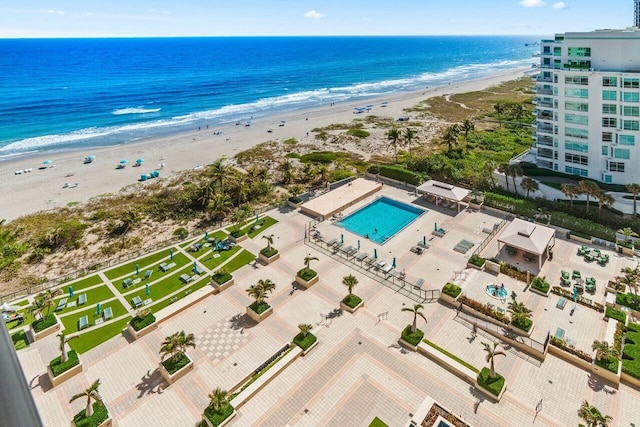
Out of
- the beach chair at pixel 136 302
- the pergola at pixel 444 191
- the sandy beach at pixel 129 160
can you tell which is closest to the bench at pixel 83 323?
the beach chair at pixel 136 302

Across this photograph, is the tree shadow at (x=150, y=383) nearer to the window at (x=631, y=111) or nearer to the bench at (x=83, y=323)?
the bench at (x=83, y=323)

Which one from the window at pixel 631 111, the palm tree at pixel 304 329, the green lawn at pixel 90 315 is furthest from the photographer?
the window at pixel 631 111

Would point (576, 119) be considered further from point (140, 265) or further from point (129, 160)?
point (129, 160)

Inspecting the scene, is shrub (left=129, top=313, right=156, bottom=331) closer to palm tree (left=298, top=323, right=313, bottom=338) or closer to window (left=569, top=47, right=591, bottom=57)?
palm tree (left=298, top=323, right=313, bottom=338)

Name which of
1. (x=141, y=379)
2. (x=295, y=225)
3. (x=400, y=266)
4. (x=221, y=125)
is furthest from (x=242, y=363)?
(x=221, y=125)

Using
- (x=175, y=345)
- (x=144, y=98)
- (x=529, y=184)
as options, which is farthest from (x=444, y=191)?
(x=144, y=98)

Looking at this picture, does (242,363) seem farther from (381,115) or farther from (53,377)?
(381,115)
